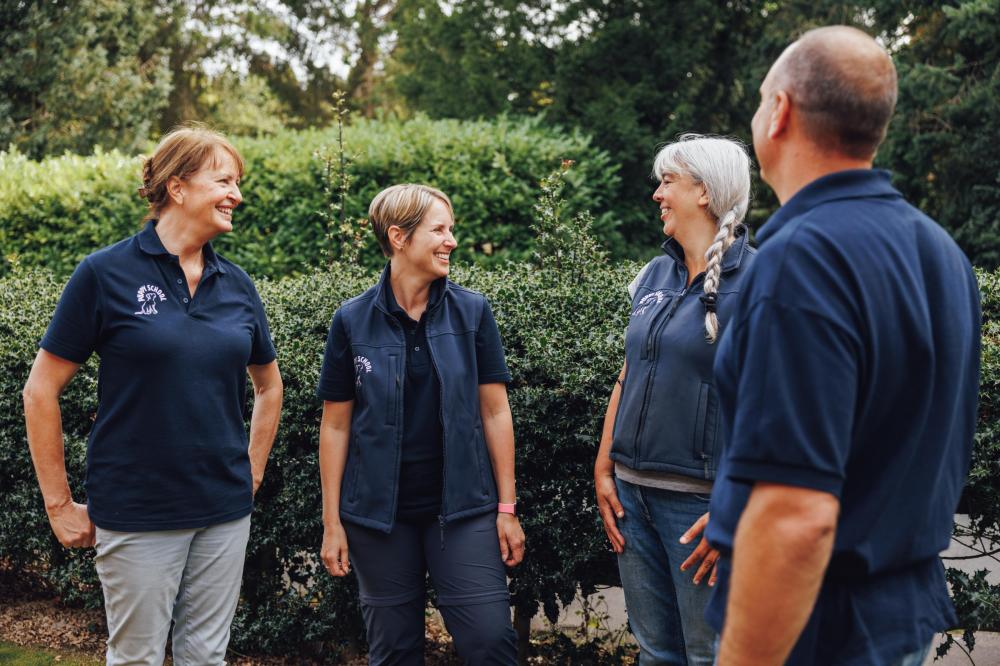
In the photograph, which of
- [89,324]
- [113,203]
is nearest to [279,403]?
[89,324]

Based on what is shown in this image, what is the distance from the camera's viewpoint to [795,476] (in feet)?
5.13

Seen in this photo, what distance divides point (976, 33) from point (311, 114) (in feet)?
70.5

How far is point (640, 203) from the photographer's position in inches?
502

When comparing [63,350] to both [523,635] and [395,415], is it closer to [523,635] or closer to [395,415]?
[395,415]

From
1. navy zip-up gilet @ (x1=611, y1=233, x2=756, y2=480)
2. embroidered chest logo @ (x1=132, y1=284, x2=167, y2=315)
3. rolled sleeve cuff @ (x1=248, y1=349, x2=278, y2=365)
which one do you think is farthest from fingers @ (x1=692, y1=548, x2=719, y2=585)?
embroidered chest logo @ (x1=132, y1=284, x2=167, y2=315)

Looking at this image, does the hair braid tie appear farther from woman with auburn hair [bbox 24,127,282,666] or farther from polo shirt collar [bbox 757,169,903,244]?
woman with auburn hair [bbox 24,127,282,666]

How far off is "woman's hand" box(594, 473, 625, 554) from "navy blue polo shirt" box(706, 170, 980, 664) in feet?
4.16

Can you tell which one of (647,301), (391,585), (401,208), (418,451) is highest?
(401,208)

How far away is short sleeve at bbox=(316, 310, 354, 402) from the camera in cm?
333

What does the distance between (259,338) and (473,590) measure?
124 cm

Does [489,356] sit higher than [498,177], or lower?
lower

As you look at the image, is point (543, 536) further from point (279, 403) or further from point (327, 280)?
point (327, 280)

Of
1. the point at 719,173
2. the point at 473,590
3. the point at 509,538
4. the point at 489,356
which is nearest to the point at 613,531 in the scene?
the point at 509,538

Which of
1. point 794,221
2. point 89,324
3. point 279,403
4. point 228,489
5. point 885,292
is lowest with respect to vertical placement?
point 228,489
